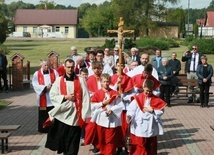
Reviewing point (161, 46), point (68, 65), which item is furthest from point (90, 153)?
point (161, 46)

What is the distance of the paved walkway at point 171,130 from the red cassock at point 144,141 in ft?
4.13

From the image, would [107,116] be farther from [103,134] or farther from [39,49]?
[39,49]

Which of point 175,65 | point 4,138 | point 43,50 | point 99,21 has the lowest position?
point 43,50

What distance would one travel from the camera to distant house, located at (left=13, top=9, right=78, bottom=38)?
97250 millimetres

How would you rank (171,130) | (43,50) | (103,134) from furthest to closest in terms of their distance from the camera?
(43,50), (171,130), (103,134)

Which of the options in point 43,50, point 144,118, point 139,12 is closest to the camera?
point 144,118

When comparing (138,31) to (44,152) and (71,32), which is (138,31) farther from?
(44,152)

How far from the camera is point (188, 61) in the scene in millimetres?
17797

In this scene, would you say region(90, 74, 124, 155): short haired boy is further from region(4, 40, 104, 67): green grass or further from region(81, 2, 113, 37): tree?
region(81, 2, 113, 37): tree

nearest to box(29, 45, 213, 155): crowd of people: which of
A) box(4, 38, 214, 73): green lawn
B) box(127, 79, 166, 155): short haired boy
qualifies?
box(127, 79, 166, 155): short haired boy

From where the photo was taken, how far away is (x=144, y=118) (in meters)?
8.29

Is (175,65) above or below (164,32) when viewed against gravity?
below

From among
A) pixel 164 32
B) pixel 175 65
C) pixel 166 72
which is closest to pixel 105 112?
pixel 166 72

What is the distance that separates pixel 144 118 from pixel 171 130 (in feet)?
13.3
